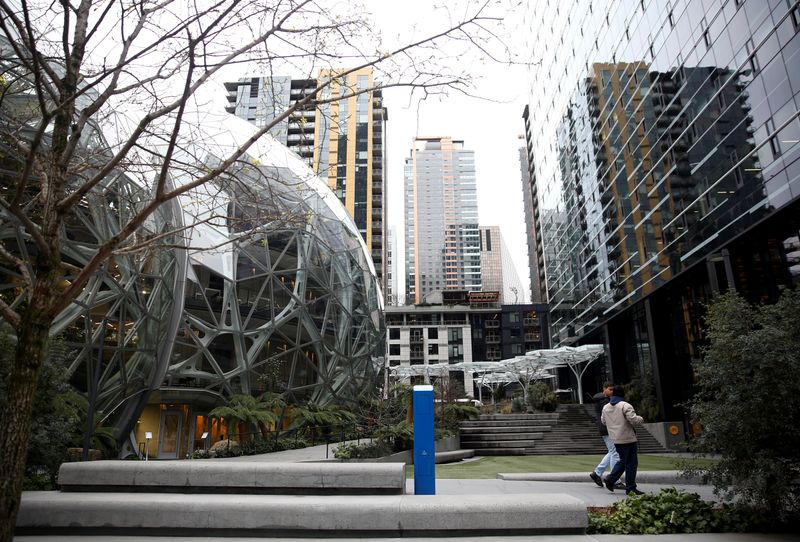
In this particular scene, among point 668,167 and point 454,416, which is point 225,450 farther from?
point 668,167

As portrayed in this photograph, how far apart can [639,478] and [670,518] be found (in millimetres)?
4307

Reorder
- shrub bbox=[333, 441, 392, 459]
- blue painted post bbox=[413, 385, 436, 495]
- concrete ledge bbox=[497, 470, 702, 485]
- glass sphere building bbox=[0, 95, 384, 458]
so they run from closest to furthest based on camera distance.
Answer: blue painted post bbox=[413, 385, 436, 495]
concrete ledge bbox=[497, 470, 702, 485]
shrub bbox=[333, 441, 392, 459]
glass sphere building bbox=[0, 95, 384, 458]

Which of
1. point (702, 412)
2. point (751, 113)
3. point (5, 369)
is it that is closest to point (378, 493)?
point (702, 412)

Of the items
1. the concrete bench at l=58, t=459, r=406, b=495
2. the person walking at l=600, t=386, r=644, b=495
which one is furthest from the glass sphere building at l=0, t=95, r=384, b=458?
the person walking at l=600, t=386, r=644, b=495

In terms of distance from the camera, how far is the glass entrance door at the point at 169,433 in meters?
23.5

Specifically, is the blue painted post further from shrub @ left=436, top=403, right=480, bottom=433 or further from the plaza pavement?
shrub @ left=436, top=403, right=480, bottom=433

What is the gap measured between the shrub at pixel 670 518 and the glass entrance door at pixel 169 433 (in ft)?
69.9

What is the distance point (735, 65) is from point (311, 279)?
2231 centimetres

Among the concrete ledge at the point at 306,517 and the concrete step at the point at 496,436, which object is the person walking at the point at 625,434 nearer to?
the concrete ledge at the point at 306,517

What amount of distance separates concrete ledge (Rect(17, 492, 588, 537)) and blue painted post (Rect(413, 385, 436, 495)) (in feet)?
4.02

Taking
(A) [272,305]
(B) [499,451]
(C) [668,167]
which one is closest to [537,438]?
(B) [499,451]

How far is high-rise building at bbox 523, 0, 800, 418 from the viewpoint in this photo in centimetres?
2086

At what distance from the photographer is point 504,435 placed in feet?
86.2

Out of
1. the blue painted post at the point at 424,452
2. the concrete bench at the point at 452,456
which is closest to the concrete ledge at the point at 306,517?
the blue painted post at the point at 424,452
